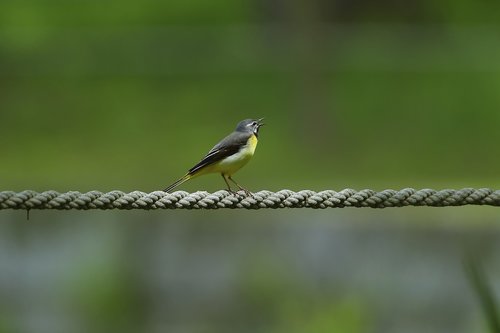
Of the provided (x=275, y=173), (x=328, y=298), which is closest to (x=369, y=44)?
(x=275, y=173)

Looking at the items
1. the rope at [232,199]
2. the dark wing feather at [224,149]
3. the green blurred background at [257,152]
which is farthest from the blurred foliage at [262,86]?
the rope at [232,199]

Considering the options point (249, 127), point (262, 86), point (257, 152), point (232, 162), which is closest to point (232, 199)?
point (232, 162)

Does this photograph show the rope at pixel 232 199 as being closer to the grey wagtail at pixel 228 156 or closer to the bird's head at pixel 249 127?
the grey wagtail at pixel 228 156

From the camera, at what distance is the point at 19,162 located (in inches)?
434

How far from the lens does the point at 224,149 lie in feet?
14.7

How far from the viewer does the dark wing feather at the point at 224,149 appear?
438cm

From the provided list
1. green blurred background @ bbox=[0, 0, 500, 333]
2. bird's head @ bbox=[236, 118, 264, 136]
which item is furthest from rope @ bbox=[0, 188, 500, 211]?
green blurred background @ bbox=[0, 0, 500, 333]

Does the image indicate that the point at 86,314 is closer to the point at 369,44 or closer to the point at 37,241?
the point at 37,241

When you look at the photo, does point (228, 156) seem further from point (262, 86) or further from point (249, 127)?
point (262, 86)

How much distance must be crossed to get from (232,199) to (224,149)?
0.90 meters

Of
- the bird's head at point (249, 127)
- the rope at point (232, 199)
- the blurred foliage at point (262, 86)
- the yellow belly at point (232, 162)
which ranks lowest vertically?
the rope at point (232, 199)

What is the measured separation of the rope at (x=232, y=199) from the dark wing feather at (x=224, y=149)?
28.3 inches

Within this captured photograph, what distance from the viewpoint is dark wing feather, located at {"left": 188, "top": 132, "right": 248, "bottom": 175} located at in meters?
4.38

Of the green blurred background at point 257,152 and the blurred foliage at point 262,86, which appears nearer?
the green blurred background at point 257,152
